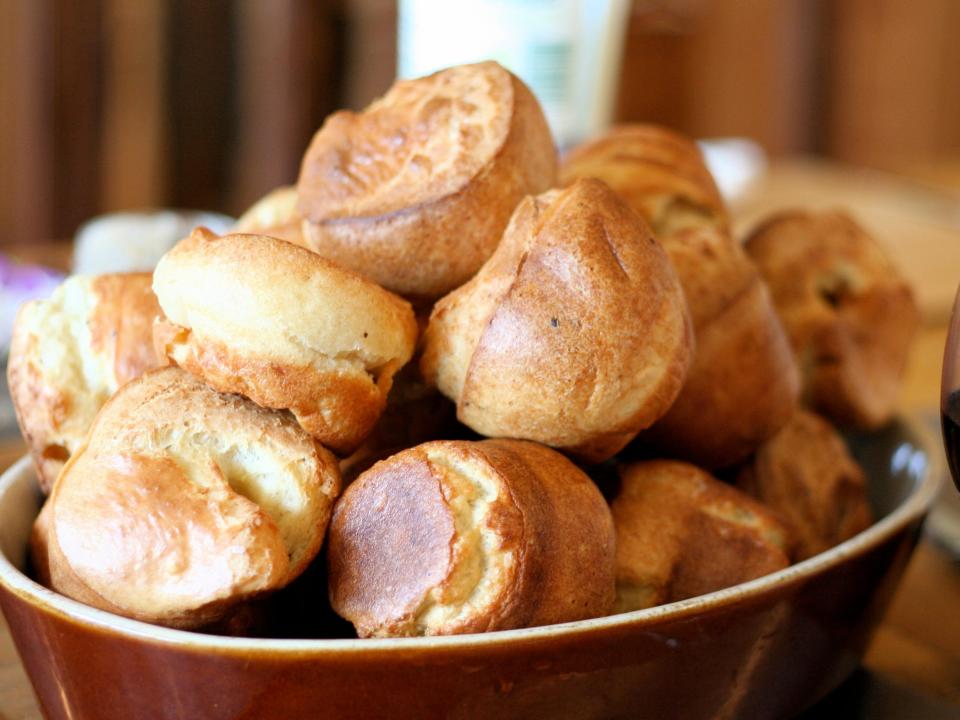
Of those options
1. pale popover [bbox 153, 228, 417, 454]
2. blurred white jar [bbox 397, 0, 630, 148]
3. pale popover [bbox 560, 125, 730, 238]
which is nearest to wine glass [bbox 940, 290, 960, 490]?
pale popover [bbox 560, 125, 730, 238]

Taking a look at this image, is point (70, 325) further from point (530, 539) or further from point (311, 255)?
point (530, 539)

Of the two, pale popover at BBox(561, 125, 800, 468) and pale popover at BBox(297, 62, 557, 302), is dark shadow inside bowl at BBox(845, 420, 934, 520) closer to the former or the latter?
pale popover at BBox(561, 125, 800, 468)

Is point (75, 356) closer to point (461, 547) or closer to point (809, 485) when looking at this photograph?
point (461, 547)

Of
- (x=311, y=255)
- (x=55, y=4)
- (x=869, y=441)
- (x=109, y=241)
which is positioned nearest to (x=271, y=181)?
(x=55, y=4)

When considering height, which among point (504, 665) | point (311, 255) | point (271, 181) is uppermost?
point (311, 255)

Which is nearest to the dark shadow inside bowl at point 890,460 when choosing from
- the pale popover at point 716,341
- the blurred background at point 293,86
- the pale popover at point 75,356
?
the pale popover at point 716,341

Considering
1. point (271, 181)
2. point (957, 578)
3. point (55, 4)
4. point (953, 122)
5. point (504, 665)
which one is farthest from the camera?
point (953, 122)

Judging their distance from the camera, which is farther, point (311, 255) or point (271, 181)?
point (271, 181)
